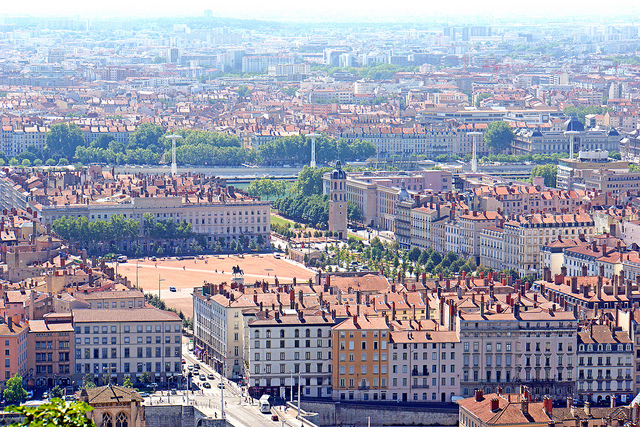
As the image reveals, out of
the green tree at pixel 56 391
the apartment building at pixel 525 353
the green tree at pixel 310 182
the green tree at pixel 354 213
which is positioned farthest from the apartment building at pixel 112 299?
the green tree at pixel 310 182

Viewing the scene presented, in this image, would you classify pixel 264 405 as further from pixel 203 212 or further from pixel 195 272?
pixel 203 212

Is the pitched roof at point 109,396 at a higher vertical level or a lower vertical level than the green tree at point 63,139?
higher

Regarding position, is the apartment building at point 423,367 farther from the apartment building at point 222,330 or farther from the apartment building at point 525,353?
the apartment building at point 222,330

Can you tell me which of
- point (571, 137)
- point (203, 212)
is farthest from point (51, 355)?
point (571, 137)

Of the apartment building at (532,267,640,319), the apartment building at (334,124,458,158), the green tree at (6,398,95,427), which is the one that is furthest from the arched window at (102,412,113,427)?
the apartment building at (334,124,458,158)

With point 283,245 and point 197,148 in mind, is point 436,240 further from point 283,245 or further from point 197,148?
point 197,148

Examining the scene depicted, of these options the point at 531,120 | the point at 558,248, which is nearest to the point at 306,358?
the point at 558,248
